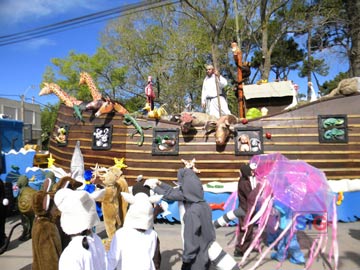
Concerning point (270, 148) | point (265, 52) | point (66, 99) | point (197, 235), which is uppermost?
point (265, 52)

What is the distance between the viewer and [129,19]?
20688 mm

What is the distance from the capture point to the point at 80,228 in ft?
6.63

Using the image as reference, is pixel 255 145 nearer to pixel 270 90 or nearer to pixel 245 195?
pixel 245 195

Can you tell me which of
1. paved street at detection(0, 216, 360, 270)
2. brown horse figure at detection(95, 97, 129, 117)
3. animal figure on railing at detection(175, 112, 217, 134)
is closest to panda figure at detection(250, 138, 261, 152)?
animal figure on railing at detection(175, 112, 217, 134)

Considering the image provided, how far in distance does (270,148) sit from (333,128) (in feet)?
4.15

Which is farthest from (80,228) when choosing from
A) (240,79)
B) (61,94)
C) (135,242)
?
(240,79)

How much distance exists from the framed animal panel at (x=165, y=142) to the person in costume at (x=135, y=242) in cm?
385

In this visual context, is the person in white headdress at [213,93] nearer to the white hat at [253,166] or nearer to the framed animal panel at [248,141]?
the framed animal panel at [248,141]

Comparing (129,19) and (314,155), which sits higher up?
(129,19)

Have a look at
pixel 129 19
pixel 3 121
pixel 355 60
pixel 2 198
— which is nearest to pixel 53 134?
pixel 3 121

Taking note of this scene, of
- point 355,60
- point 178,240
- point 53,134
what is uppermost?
point 355,60

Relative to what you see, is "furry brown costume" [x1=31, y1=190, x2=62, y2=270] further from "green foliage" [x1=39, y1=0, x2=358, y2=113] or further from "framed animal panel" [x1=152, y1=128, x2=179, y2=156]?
"green foliage" [x1=39, y1=0, x2=358, y2=113]

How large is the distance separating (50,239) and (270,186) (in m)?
2.28

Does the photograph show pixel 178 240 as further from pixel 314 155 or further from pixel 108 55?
pixel 108 55
